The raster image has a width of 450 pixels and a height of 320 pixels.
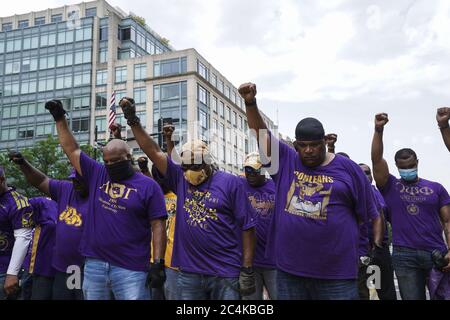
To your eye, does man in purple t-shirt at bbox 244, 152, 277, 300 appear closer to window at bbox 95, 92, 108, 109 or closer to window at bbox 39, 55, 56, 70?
window at bbox 95, 92, 108, 109

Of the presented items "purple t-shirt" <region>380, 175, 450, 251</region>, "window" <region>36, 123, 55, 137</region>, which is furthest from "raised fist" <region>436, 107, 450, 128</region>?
"window" <region>36, 123, 55, 137</region>

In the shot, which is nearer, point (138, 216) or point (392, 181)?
point (138, 216)

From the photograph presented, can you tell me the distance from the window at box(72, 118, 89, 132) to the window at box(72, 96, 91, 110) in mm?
1411

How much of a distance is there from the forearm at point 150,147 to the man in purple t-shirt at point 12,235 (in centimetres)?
197

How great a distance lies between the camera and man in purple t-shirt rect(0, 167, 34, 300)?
5.71 meters

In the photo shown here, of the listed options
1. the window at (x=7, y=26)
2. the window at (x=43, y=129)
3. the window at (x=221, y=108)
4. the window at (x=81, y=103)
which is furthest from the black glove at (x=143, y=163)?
the window at (x=7, y=26)

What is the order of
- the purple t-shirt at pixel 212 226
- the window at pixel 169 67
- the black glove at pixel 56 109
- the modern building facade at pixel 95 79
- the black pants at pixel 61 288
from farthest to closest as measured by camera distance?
the window at pixel 169 67 → the modern building facade at pixel 95 79 → the black pants at pixel 61 288 → the black glove at pixel 56 109 → the purple t-shirt at pixel 212 226

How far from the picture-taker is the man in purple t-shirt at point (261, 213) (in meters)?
5.76

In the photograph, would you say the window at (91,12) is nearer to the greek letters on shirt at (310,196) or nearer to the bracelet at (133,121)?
the bracelet at (133,121)

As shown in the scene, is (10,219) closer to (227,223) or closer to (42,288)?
(42,288)
